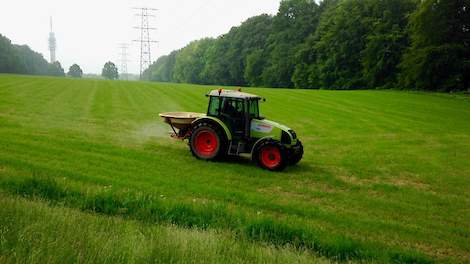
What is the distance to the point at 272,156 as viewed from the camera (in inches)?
462

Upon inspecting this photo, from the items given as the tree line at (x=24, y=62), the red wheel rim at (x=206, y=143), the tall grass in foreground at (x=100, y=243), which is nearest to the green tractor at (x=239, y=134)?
the red wheel rim at (x=206, y=143)

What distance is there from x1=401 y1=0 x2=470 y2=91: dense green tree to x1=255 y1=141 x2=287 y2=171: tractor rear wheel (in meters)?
39.9

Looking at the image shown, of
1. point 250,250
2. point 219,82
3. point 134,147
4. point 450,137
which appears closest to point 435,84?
point 450,137

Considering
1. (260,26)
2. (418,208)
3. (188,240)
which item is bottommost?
(418,208)

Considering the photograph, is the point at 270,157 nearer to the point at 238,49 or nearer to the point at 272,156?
the point at 272,156

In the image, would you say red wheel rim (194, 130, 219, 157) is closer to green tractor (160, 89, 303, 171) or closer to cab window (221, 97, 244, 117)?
green tractor (160, 89, 303, 171)

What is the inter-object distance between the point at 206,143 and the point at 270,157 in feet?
6.44

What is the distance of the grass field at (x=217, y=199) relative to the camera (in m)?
5.21

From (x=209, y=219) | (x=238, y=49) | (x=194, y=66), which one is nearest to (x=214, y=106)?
(x=209, y=219)

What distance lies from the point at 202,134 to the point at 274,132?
2093 mm

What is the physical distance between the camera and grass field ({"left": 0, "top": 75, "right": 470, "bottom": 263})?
5.21m

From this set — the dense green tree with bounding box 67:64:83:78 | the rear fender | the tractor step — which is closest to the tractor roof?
the rear fender

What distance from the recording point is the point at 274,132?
39.4ft

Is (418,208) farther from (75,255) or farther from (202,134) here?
(75,255)
